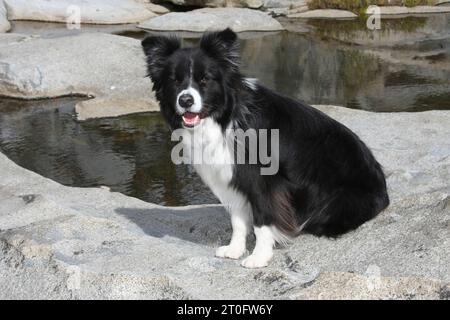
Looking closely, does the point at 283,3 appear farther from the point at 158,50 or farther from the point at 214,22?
the point at 158,50

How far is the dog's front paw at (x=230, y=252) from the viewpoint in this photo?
4.69m

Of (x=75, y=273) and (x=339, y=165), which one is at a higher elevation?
(x=339, y=165)

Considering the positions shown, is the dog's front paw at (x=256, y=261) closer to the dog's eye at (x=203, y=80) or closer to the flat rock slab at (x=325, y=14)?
the dog's eye at (x=203, y=80)

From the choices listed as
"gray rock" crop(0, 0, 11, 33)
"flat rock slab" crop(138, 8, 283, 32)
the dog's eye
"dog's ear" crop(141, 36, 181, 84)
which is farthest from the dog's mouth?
"gray rock" crop(0, 0, 11, 33)

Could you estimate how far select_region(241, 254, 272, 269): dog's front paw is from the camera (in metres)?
4.40

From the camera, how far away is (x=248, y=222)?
474 cm

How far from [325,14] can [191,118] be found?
1645 cm

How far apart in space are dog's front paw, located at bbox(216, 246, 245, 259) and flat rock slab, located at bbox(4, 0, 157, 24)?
14.9 m

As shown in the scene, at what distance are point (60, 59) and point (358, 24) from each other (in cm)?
975

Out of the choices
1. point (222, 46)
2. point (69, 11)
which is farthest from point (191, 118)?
point (69, 11)

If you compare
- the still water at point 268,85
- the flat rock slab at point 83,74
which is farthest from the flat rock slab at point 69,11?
the flat rock slab at point 83,74

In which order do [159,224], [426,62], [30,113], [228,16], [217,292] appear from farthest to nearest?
[228,16] < [426,62] < [30,113] < [159,224] < [217,292]
